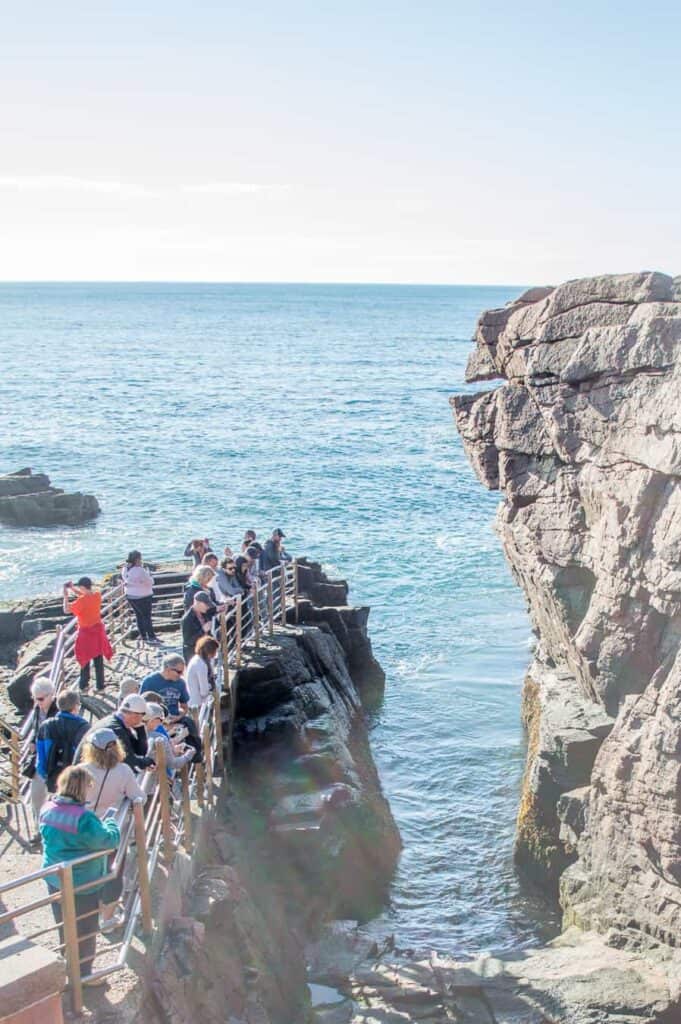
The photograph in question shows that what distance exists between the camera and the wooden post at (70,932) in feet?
28.7

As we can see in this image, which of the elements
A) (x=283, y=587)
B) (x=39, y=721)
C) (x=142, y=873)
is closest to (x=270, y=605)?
(x=283, y=587)

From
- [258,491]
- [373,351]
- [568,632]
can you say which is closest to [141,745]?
[568,632]

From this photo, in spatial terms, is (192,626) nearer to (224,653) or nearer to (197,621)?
(197,621)

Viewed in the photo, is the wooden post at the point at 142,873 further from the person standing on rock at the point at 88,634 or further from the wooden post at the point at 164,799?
the person standing on rock at the point at 88,634

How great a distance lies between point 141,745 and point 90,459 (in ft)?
180

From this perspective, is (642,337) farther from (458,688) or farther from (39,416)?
(39,416)

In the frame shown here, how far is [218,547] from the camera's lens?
140 feet

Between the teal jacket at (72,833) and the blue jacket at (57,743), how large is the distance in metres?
1.98

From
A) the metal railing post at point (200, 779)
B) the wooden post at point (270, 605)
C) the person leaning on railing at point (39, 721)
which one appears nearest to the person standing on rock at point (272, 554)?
the wooden post at point (270, 605)

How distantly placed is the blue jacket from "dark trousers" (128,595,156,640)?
26.4ft

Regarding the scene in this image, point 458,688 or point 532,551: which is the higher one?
point 532,551

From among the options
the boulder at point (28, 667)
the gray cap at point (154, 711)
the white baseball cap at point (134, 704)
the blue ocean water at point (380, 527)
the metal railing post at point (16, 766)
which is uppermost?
the white baseball cap at point (134, 704)

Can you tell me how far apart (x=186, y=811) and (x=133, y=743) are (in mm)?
2080

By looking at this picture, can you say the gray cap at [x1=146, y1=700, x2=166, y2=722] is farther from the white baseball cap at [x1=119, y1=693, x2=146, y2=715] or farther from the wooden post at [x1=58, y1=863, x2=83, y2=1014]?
the wooden post at [x1=58, y1=863, x2=83, y2=1014]
